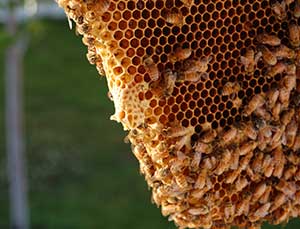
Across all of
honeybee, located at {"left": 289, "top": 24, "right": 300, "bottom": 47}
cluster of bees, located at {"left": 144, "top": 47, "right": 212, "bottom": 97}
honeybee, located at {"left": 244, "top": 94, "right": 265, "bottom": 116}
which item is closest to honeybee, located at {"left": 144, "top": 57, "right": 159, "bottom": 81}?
cluster of bees, located at {"left": 144, "top": 47, "right": 212, "bottom": 97}

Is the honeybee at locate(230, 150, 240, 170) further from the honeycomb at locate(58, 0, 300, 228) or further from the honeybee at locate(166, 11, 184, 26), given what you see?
the honeybee at locate(166, 11, 184, 26)

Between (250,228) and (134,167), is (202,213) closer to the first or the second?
(250,228)

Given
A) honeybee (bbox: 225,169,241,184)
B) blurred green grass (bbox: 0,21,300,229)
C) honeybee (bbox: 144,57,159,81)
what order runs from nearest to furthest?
honeybee (bbox: 144,57,159,81), honeybee (bbox: 225,169,241,184), blurred green grass (bbox: 0,21,300,229)

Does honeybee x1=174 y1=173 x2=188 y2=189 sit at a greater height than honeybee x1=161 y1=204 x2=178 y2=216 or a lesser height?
greater

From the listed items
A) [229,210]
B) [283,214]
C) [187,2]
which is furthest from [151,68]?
[283,214]

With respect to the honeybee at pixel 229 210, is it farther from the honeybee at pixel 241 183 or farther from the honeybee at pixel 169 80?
the honeybee at pixel 169 80

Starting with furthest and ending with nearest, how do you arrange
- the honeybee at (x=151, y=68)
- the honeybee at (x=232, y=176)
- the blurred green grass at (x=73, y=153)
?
the blurred green grass at (x=73, y=153)
the honeybee at (x=232, y=176)
the honeybee at (x=151, y=68)

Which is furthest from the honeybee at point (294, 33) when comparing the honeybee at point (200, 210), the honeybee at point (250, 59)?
the honeybee at point (200, 210)

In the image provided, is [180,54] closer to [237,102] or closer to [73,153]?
[237,102]

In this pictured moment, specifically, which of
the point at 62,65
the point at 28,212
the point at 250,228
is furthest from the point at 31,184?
the point at 250,228
